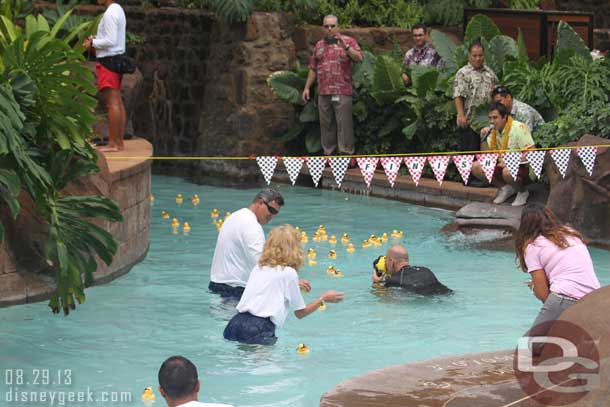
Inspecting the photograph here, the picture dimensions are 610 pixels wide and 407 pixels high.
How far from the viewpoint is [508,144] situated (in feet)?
51.4

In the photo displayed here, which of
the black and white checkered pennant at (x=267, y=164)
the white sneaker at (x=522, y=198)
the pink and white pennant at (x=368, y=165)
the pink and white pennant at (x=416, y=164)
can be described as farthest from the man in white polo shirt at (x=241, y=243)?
the white sneaker at (x=522, y=198)

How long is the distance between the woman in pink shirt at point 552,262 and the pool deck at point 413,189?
815cm

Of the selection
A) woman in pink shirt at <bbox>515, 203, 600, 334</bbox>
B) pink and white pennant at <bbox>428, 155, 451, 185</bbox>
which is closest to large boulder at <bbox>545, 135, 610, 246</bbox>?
pink and white pennant at <bbox>428, 155, 451, 185</bbox>

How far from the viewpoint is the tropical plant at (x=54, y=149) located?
1091cm

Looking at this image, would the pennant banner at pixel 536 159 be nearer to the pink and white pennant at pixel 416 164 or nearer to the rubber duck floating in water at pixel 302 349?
the pink and white pennant at pixel 416 164

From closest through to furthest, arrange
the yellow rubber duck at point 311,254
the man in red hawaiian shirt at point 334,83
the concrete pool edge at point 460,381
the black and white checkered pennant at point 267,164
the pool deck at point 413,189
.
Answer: the concrete pool edge at point 460,381, the black and white checkered pennant at point 267,164, the yellow rubber duck at point 311,254, the pool deck at point 413,189, the man in red hawaiian shirt at point 334,83

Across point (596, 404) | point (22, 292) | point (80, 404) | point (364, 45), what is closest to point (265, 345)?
point (80, 404)

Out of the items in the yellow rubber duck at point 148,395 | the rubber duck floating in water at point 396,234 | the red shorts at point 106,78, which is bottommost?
the rubber duck floating in water at point 396,234

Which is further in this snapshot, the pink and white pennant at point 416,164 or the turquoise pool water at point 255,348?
the pink and white pennant at point 416,164

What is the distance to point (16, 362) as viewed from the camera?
1034cm

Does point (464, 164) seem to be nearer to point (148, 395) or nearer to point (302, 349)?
point (302, 349)

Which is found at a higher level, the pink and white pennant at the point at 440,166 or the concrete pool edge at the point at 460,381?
the pink and white pennant at the point at 440,166

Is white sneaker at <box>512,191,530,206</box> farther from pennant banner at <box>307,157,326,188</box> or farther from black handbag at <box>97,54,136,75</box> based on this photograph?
black handbag at <box>97,54,136,75</box>

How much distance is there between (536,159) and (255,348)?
5783mm
